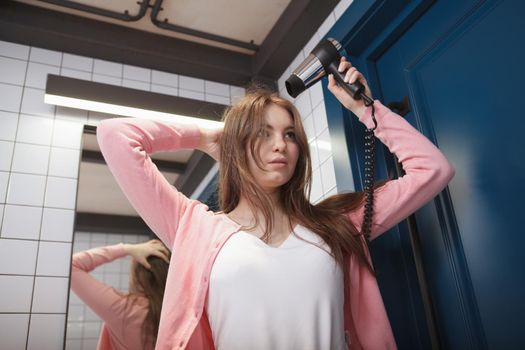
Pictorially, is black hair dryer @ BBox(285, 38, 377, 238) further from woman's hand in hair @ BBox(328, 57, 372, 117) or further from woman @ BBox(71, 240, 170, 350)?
woman @ BBox(71, 240, 170, 350)

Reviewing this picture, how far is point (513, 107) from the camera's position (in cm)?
125

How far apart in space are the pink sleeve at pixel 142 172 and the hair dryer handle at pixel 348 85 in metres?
0.54

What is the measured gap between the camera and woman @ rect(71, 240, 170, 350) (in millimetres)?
1713

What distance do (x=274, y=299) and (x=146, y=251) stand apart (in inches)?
36.7

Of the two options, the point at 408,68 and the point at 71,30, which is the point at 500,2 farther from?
the point at 71,30

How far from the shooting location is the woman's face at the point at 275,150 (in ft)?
4.19

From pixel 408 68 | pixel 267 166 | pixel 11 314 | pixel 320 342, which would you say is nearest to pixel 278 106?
pixel 267 166

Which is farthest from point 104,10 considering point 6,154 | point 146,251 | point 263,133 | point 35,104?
point 263,133

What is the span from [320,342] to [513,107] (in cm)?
81

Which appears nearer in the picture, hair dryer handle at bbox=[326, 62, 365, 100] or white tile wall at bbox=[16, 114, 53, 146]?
hair dryer handle at bbox=[326, 62, 365, 100]

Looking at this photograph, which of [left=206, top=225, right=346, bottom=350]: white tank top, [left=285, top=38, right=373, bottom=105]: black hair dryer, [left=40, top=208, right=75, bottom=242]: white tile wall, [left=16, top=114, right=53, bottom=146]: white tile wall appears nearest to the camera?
[left=206, top=225, right=346, bottom=350]: white tank top

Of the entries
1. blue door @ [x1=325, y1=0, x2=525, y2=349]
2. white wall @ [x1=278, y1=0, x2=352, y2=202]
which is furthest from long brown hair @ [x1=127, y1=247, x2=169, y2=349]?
blue door @ [x1=325, y1=0, x2=525, y2=349]

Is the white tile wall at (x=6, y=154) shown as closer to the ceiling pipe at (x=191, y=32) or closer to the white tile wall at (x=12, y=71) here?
the white tile wall at (x=12, y=71)

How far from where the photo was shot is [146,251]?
1.86 m
